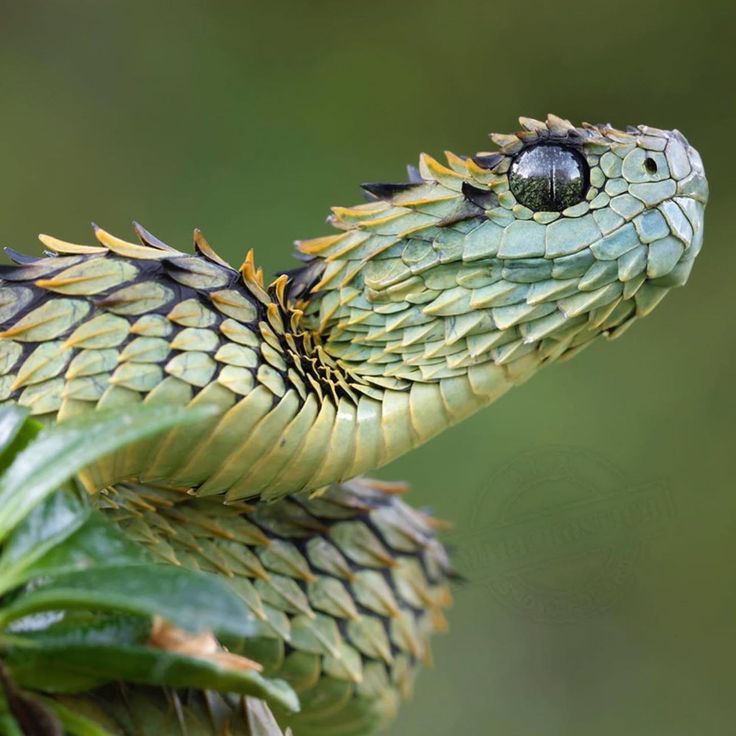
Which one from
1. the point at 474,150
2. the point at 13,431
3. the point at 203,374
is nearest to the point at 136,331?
the point at 203,374

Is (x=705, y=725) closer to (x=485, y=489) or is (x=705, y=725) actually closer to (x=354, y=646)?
(x=485, y=489)

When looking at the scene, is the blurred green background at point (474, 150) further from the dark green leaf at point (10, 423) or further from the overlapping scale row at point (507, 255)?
the dark green leaf at point (10, 423)

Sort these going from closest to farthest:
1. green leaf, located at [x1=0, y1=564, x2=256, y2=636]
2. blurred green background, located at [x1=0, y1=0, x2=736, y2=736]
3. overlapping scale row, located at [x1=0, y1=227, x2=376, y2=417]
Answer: green leaf, located at [x1=0, y1=564, x2=256, y2=636]
overlapping scale row, located at [x1=0, y1=227, x2=376, y2=417]
blurred green background, located at [x1=0, y1=0, x2=736, y2=736]

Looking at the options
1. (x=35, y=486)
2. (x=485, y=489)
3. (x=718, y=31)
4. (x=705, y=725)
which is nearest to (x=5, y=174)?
(x=485, y=489)

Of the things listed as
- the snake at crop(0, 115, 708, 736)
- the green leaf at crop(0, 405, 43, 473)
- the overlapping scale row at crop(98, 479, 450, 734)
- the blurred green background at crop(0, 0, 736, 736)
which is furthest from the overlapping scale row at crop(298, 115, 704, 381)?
the blurred green background at crop(0, 0, 736, 736)

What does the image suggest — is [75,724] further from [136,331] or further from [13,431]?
[136,331]

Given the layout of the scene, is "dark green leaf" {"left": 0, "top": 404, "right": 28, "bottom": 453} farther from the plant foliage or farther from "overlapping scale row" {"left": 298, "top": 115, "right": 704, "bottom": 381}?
"overlapping scale row" {"left": 298, "top": 115, "right": 704, "bottom": 381}

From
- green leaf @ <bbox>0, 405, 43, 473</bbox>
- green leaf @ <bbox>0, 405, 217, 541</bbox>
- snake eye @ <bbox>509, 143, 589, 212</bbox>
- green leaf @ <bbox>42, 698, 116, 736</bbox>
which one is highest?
snake eye @ <bbox>509, 143, 589, 212</bbox>

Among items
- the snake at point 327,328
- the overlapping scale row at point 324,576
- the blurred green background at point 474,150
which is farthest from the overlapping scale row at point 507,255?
the blurred green background at point 474,150
